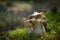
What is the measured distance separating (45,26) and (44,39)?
0.25 metres

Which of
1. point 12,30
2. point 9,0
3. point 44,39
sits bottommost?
point 44,39

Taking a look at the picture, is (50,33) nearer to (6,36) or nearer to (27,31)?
(27,31)

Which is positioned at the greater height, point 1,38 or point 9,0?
point 9,0

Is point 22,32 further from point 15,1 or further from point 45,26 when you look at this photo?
point 15,1

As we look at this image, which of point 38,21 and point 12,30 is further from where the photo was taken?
point 12,30

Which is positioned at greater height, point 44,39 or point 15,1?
point 15,1

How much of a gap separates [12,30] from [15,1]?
276 inches

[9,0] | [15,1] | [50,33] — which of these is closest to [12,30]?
[50,33]

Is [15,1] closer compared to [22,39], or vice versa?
[22,39]

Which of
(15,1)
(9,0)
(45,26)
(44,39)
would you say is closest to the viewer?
(44,39)

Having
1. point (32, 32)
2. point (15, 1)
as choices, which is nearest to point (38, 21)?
point (32, 32)

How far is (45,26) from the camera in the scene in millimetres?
2646

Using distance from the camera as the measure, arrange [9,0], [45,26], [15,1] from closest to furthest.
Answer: [45,26], [9,0], [15,1]

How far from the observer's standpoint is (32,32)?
8.20 feet
